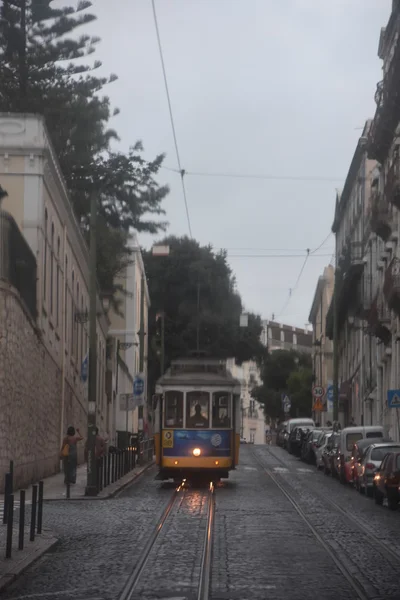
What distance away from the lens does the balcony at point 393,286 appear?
1573 inches

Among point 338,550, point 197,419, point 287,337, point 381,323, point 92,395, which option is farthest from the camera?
point 287,337

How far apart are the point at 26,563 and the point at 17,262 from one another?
1551cm

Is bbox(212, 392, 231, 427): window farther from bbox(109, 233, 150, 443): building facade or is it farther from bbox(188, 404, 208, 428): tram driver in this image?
bbox(109, 233, 150, 443): building facade

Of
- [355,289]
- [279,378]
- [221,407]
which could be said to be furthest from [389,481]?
[279,378]

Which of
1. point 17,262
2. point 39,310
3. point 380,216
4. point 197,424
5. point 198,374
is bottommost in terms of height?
point 197,424

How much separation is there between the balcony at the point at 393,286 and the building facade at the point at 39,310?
11055 millimetres

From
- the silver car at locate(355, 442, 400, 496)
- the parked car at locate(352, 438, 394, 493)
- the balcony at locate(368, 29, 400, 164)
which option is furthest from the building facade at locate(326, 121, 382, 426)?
the silver car at locate(355, 442, 400, 496)

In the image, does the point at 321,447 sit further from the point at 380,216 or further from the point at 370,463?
the point at 370,463

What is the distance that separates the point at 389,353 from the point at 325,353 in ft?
119

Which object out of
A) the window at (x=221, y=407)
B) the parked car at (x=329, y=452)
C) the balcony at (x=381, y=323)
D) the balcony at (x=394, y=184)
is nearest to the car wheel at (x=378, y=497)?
the window at (x=221, y=407)

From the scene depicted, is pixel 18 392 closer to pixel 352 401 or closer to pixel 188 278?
pixel 352 401

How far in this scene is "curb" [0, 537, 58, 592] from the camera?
12638 millimetres

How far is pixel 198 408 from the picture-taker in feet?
103

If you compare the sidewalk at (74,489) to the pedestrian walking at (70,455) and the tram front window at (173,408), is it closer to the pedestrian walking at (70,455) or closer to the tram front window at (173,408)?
the pedestrian walking at (70,455)
